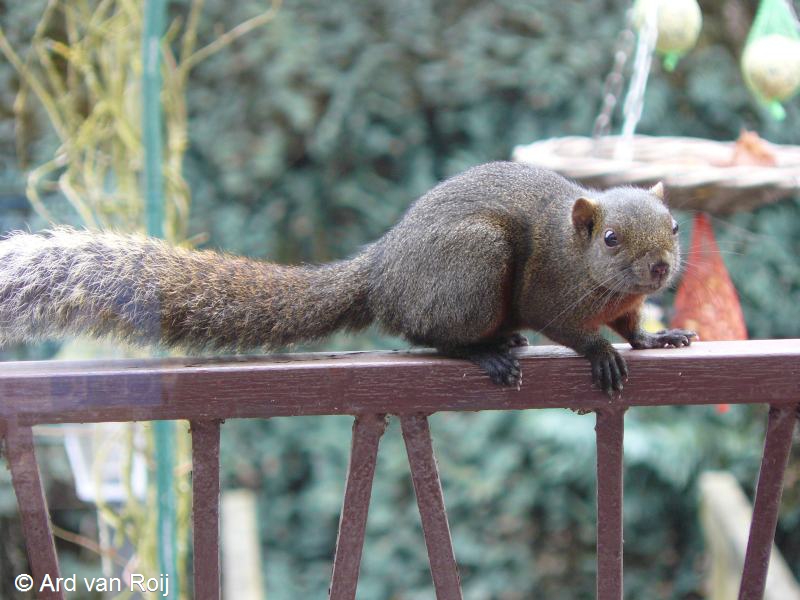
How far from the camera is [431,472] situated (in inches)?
51.4

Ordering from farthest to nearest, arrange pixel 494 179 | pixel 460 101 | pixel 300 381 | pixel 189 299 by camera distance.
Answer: pixel 460 101, pixel 494 179, pixel 189 299, pixel 300 381

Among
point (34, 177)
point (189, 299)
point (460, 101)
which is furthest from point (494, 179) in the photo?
point (460, 101)

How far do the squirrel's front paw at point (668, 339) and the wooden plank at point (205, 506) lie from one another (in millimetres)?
735

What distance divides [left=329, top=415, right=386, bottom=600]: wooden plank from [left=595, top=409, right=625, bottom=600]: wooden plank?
0.31m

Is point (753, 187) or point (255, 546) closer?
point (753, 187)

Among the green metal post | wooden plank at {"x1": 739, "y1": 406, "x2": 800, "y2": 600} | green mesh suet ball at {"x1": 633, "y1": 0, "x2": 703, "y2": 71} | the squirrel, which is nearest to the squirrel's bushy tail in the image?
the squirrel

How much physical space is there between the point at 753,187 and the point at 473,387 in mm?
620

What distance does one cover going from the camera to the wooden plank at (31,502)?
1256 millimetres

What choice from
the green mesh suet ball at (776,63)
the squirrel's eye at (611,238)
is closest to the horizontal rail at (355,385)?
the squirrel's eye at (611,238)

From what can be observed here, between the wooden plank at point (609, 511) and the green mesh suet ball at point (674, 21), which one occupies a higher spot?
the green mesh suet ball at point (674, 21)

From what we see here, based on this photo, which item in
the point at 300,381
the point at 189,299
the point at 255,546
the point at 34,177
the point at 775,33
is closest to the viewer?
the point at 300,381

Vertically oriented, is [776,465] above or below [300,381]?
below

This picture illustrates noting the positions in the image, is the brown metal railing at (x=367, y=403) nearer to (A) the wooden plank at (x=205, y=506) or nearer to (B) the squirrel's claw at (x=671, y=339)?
(A) the wooden plank at (x=205, y=506)

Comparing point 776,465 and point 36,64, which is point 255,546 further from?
point 776,465
